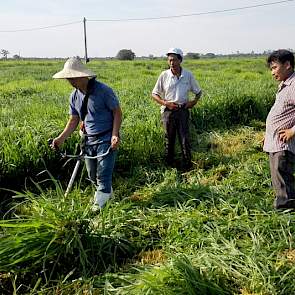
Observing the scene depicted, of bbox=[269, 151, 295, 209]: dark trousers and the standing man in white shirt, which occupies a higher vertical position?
the standing man in white shirt

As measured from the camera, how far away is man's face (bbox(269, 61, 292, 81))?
127 inches

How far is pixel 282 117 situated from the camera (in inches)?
130

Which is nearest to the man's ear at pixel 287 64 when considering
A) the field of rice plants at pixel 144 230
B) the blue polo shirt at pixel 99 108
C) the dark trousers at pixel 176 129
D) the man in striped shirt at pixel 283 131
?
the man in striped shirt at pixel 283 131

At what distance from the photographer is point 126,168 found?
17.6 ft

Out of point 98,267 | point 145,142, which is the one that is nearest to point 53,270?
point 98,267

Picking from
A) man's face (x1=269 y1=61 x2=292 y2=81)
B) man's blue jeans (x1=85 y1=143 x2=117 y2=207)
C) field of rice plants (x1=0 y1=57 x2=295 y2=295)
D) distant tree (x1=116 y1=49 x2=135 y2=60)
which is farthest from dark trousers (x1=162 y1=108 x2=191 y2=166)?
distant tree (x1=116 y1=49 x2=135 y2=60)

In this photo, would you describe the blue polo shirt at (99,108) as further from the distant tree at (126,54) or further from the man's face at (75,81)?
the distant tree at (126,54)

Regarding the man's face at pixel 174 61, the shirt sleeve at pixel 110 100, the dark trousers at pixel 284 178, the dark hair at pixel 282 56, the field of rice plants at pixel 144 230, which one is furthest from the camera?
the man's face at pixel 174 61

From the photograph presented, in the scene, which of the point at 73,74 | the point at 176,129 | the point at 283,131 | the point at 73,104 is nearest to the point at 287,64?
the point at 283,131

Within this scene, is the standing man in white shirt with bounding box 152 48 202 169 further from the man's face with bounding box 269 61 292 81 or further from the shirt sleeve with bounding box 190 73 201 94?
the man's face with bounding box 269 61 292 81

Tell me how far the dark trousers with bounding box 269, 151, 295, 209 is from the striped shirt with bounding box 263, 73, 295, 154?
8cm

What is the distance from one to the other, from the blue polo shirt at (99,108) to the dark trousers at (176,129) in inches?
51.6

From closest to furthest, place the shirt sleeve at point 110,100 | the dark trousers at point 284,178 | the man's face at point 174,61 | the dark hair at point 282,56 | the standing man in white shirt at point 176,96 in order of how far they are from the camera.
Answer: the dark hair at point 282,56, the dark trousers at point 284,178, the shirt sleeve at point 110,100, the man's face at point 174,61, the standing man in white shirt at point 176,96

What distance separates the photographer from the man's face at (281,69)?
10.5 feet
